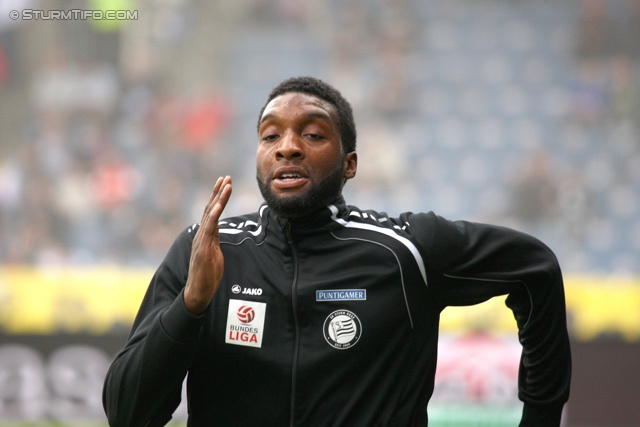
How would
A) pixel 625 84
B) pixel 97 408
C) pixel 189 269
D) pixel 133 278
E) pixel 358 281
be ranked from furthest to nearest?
pixel 625 84, pixel 133 278, pixel 97 408, pixel 358 281, pixel 189 269

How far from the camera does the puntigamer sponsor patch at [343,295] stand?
7.97 ft

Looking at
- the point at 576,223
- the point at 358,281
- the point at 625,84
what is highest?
the point at 625,84

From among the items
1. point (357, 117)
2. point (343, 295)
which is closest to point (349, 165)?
point (343, 295)

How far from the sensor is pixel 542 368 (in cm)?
261

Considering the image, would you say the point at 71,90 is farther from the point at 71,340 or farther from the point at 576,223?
the point at 576,223

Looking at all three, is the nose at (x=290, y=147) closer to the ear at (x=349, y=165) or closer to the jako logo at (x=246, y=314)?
the ear at (x=349, y=165)

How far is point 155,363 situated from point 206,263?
0.91ft

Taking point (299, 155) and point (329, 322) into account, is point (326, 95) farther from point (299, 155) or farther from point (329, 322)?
point (329, 322)

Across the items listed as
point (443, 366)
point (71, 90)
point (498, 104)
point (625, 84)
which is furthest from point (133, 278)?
point (625, 84)

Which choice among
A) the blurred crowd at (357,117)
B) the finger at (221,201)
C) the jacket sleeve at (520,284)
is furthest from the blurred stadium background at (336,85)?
the finger at (221,201)

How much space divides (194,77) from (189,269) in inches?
384

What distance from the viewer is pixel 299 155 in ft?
8.29

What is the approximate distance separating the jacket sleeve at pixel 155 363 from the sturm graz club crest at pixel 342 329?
1.25ft

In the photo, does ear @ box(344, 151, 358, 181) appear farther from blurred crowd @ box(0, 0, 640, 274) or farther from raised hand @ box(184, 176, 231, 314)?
blurred crowd @ box(0, 0, 640, 274)
